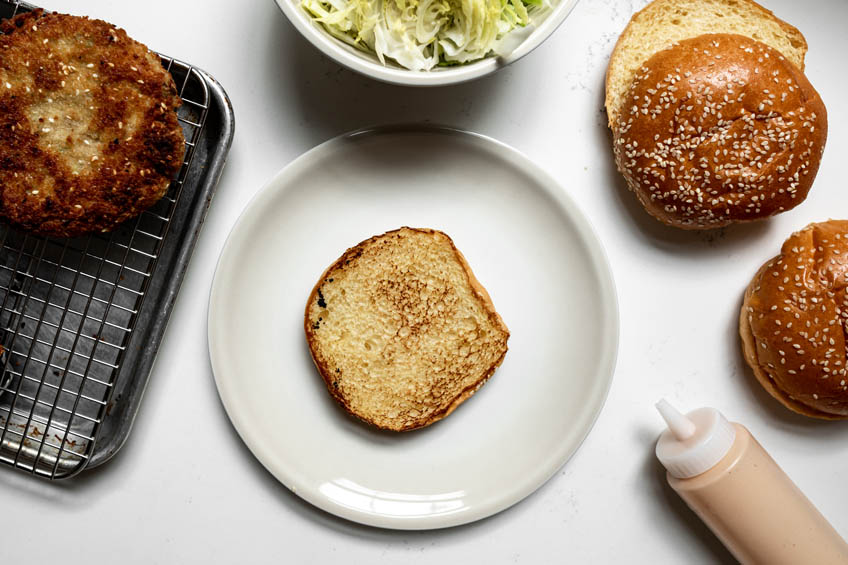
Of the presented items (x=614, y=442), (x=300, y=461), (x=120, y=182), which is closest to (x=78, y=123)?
(x=120, y=182)

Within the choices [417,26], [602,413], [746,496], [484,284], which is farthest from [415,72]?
[746,496]

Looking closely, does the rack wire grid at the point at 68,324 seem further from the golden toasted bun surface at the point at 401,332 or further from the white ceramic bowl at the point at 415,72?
the golden toasted bun surface at the point at 401,332

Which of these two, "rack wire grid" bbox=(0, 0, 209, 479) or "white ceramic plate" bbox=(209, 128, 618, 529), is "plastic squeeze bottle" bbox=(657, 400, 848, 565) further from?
"rack wire grid" bbox=(0, 0, 209, 479)

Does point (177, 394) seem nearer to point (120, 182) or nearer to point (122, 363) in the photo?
point (122, 363)

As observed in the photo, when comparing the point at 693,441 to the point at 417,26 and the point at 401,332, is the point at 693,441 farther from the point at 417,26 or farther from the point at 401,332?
the point at 417,26

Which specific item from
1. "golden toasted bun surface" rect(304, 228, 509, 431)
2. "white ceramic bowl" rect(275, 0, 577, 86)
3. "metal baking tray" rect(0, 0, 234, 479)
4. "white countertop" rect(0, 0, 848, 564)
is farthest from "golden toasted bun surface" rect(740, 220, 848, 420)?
"metal baking tray" rect(0, 0, 234, 479)

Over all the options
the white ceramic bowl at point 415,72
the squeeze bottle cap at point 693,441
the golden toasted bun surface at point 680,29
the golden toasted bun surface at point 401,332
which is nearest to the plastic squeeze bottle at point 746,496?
the squeeze bottle cap at point 693,441
